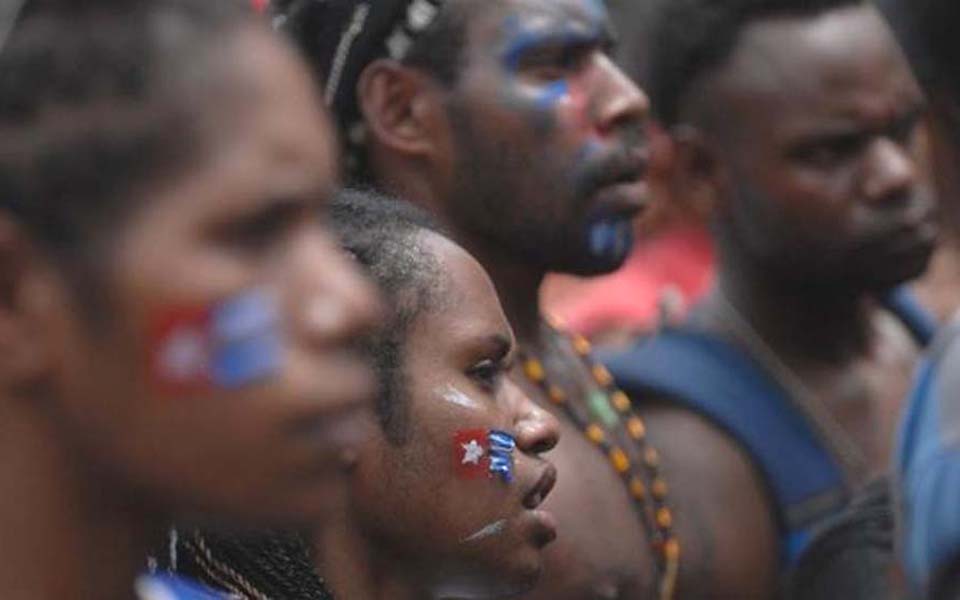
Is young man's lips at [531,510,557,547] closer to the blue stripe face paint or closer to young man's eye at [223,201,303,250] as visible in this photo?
the blue stripe face paint

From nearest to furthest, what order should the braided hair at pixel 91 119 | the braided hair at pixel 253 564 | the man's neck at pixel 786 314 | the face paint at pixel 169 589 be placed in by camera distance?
the braided hair at pixel 91 119 → the face paint at pixel 169 589 → the braided hair at pixel 253 564 → the man's neck at pixel 786 314

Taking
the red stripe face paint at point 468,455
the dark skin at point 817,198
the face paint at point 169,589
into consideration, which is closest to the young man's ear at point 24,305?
the face paint at point 169,589

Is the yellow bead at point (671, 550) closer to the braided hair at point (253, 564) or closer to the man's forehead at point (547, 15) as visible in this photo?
the man's forehead at point (547, 15)

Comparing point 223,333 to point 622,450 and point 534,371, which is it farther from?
point 622,450

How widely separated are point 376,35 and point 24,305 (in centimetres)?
173

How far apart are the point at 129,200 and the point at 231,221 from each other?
0.08 meters

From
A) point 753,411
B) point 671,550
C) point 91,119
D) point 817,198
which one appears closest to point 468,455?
point 671,550

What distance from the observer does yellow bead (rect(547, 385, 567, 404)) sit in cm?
361

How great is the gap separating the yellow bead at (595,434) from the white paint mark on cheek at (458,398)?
803 millimetres

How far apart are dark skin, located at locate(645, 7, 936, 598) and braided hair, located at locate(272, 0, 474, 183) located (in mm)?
945

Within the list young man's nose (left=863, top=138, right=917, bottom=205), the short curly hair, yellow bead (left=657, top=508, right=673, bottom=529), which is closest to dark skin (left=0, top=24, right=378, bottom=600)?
yellow bead (left=657, top=508, right=673, bottom=529)

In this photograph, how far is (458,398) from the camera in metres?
2.84

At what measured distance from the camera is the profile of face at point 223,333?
72.2 inches

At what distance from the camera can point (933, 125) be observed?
14.6 feet
